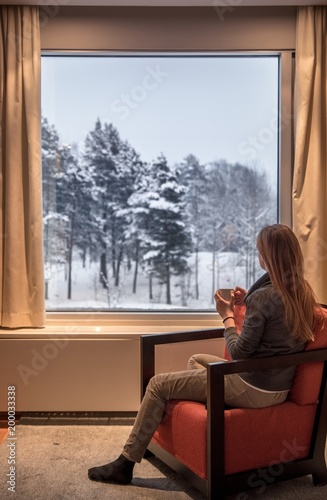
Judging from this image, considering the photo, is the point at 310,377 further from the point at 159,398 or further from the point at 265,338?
the point at 159,398

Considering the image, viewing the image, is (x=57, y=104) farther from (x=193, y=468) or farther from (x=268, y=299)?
(x=193, y=468)

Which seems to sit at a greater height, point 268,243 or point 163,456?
point 268,243

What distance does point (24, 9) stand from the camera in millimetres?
3748

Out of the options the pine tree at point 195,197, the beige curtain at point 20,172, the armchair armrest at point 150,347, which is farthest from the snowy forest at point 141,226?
the armchair armrest at point 150,347

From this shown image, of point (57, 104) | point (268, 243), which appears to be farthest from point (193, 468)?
point (57, 104)

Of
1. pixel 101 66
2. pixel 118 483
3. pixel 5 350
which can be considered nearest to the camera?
pixel 118 483

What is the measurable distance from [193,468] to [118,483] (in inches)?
15.6

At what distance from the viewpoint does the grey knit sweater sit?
8.40 feet

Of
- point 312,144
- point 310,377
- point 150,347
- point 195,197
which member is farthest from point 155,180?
point 310,377

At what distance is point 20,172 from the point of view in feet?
12.5

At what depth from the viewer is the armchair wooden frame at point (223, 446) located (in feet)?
8.09

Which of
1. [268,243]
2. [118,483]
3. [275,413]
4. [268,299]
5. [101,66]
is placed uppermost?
[101,66]

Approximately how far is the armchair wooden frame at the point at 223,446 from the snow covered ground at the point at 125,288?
125 centimetres

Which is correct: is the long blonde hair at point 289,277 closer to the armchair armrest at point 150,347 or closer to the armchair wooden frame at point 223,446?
the armchair wooden frame at point 223,446
